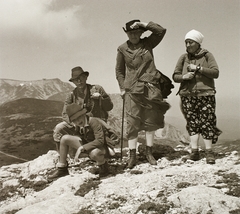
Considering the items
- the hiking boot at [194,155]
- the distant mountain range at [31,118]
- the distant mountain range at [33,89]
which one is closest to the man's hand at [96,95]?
the hiking boot at [194,155]

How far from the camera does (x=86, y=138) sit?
471 cm

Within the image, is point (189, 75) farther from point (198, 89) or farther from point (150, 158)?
point (150, 158)

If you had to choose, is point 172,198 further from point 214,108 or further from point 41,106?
point 41,106

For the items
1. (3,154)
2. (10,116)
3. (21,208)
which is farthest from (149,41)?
(10,116)

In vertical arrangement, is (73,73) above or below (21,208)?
Answer: above

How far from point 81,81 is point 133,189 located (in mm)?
2151

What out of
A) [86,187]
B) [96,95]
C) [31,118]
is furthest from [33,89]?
[86,187]

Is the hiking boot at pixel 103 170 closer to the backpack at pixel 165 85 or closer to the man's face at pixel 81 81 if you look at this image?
the man's face at pixel 81 81

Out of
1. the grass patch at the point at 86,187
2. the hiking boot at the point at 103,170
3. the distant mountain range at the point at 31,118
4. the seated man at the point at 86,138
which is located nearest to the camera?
the grass patch at the point at 86,187

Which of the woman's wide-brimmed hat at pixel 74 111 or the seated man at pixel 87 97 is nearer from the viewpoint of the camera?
the woman's wide-brimmed hat at pixel 74 111

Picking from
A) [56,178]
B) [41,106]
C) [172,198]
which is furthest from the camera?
[41,106]

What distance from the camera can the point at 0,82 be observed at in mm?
10383

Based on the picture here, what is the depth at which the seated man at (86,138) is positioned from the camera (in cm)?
450

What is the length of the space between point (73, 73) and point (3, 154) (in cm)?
363
